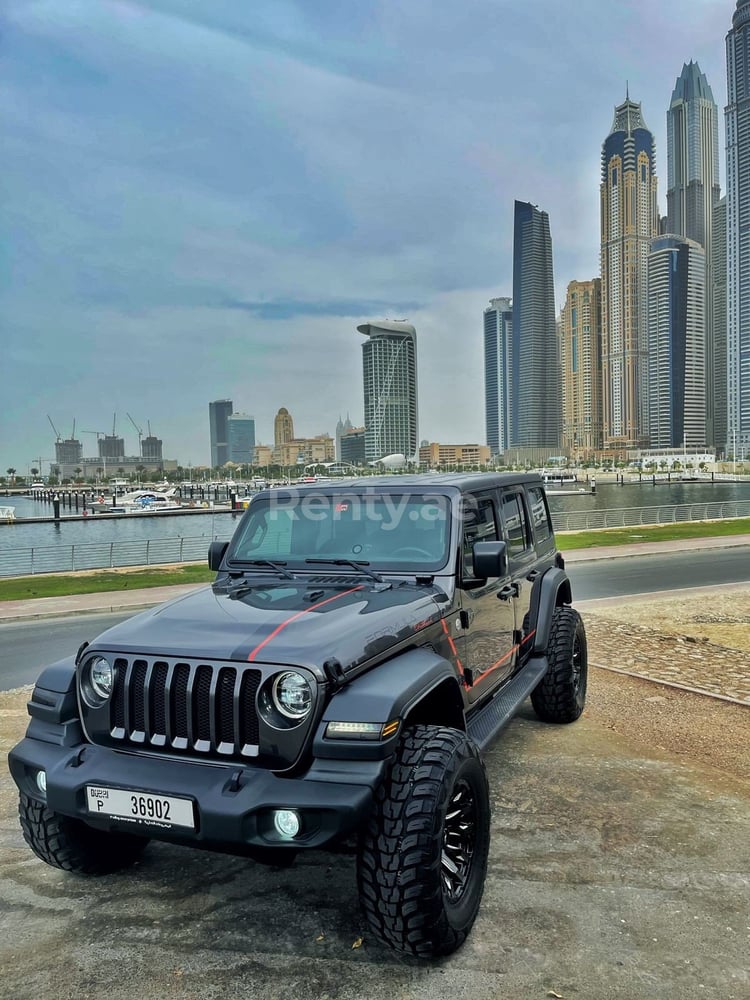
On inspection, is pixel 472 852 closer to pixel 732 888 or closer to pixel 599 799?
pixel 732 888

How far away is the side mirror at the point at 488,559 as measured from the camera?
13.8 feet

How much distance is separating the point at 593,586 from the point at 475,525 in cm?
1189

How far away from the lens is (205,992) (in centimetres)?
292

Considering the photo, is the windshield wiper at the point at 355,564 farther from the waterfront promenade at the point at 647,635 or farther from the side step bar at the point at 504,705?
the waterfront promenade at the point at 647,635

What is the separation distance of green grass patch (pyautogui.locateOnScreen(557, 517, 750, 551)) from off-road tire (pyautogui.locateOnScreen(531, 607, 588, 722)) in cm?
1735

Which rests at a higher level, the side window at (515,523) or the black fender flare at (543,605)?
the side window at (515,523)

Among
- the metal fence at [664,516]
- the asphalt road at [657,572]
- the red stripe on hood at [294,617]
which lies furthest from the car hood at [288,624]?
the metal fence at [664,516]

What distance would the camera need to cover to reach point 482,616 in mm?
4641

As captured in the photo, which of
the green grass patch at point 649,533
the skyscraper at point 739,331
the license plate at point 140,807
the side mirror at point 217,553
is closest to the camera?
the license plate at point 140,807

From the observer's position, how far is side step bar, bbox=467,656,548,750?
4.25 metres

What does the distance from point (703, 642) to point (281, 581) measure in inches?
295

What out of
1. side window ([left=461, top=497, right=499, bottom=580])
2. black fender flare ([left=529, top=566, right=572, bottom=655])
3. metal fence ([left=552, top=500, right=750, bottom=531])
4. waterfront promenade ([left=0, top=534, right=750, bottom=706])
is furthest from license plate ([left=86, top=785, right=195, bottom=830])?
metal fence ([left=552, top=500, right=750, bottom=531])

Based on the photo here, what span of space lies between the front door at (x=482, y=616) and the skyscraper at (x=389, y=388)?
14072 centimetres

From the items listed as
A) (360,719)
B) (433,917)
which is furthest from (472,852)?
(360,719)
